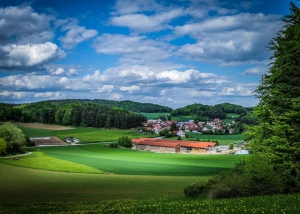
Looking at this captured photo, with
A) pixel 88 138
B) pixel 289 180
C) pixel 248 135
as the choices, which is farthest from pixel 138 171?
pixel 88 138

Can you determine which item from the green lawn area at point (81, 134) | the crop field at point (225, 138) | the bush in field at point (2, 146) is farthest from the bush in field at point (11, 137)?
the crop field at point (225, 138)

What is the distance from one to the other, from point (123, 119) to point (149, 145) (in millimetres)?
59031

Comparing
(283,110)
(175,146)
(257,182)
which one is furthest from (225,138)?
(257,182)

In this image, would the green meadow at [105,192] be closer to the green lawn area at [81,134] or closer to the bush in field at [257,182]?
the bush in field at [257,182]

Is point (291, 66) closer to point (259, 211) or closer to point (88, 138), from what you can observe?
point (259, 211)

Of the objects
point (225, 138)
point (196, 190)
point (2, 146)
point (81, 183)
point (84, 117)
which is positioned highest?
point (84, 117)

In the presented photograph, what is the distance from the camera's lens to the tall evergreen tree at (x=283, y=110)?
72.3ft

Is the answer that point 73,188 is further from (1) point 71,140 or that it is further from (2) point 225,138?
(2) point 225,138

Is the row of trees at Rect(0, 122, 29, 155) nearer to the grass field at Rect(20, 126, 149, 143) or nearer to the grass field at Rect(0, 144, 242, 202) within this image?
the grass field at Rect(0, 144, 242, 202)

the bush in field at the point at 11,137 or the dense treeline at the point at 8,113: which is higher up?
the dense treeline at the point at 8,113

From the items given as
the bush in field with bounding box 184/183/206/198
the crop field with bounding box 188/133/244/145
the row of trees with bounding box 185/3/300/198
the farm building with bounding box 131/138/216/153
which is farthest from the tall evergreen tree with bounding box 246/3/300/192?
the crop field with bounding box 188/133/244/145

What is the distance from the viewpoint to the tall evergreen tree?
22.0 m

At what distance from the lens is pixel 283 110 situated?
23688 mm

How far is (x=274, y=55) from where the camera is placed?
82.8 ft
